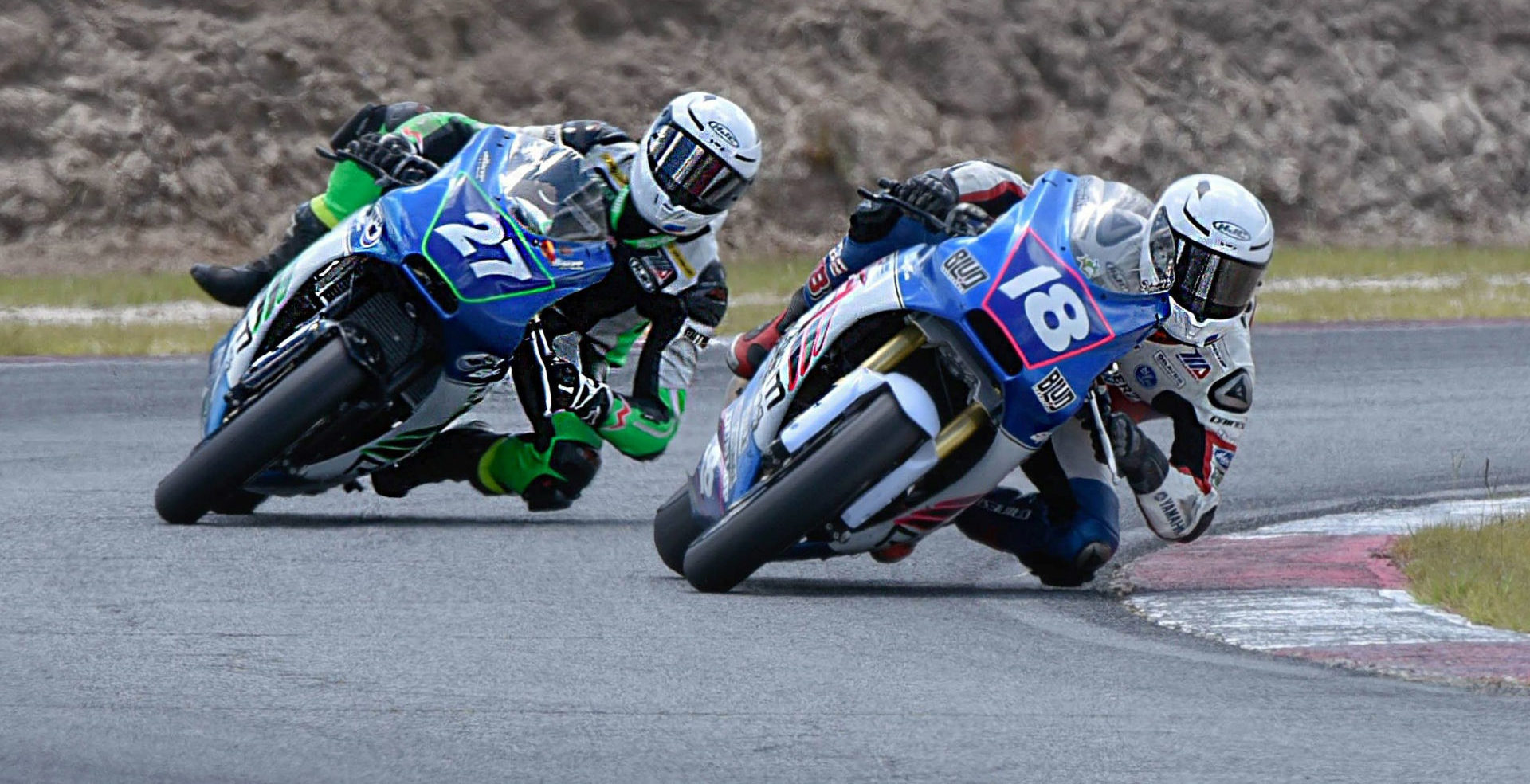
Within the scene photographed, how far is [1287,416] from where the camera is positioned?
12.8 m

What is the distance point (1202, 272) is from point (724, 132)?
1.88 m

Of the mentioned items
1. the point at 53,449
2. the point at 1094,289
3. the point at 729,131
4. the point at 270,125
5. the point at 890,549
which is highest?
the point at 1094,289

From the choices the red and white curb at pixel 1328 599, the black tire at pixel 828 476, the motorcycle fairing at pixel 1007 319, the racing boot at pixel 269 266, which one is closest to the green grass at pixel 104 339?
the racing boot at pixel 269 266

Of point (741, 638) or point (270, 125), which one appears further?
point (270, 125)

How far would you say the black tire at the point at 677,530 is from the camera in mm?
7652

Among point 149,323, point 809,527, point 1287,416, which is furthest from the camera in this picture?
point 149,323

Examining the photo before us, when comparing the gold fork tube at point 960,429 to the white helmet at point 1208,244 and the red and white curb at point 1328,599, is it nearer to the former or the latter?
the white helmet at point 1208,244

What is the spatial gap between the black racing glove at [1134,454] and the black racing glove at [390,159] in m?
2.73

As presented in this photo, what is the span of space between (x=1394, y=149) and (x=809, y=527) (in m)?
20.6

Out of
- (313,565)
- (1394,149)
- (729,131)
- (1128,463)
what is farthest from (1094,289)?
(1394,149)

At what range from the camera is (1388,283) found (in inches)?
789

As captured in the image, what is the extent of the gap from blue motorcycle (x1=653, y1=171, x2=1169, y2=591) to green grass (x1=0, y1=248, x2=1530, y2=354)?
28.1ft

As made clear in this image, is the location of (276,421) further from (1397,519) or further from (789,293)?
(789,293)

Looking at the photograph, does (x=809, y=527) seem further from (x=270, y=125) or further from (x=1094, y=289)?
(x=270, y=125)
